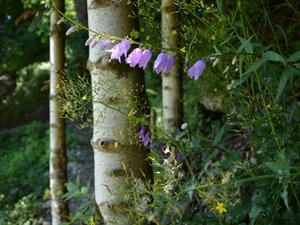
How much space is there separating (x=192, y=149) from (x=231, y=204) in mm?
230

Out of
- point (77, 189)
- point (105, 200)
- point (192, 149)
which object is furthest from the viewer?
point (77, 189)

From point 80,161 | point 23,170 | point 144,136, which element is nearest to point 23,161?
point 23,170

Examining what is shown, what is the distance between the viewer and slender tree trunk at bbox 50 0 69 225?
2.79 m

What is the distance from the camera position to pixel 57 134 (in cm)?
285

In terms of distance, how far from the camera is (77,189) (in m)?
1.97

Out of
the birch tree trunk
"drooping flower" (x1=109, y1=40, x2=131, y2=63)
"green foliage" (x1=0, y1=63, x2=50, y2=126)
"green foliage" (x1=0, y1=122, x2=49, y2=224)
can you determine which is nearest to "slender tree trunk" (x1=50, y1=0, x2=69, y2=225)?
the birch tree trunk

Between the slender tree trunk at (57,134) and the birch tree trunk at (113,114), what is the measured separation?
1.12 meters

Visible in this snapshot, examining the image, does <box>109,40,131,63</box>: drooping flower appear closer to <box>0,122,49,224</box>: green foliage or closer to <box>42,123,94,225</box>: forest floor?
<box>0,122,49,224</box>: green foliage

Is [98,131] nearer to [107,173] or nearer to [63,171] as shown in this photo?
[107,173]

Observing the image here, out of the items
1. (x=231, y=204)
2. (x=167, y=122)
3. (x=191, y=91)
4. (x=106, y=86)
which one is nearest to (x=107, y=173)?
(x=106, y=86)

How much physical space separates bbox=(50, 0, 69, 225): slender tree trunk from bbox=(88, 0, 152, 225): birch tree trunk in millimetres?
1122

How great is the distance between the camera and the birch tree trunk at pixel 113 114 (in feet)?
5.36

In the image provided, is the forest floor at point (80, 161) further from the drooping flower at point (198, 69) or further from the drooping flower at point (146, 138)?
the drooping flower at point (198, 69)

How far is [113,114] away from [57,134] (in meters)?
1.28
